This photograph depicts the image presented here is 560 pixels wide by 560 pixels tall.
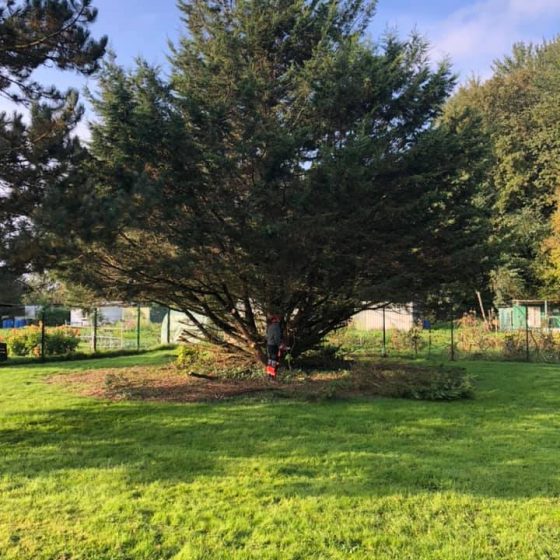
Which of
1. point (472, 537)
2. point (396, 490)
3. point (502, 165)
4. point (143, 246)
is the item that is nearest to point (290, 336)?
point (143, 246)

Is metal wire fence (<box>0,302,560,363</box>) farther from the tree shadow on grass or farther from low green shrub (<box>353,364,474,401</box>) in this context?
the tree shadow on grass

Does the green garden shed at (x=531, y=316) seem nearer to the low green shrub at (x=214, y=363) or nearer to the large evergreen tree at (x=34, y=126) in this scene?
the low green shrub at (x=214, y=363)

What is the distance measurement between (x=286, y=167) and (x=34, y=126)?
398 cm

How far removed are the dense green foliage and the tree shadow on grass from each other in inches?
1028

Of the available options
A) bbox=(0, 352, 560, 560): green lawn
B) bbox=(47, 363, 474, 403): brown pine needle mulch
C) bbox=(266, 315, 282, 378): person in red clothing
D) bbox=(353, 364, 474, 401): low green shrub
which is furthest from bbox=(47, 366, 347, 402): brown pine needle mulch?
bbox=(0, 352, 560, 560): green lawn

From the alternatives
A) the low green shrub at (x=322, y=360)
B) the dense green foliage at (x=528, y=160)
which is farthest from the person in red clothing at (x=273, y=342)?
the dense green foliage at (x=528, y=160)

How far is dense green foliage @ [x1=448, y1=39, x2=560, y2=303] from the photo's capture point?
32.4 m

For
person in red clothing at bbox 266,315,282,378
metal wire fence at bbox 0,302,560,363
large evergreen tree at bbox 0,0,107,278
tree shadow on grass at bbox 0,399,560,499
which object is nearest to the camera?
tree shadow on grass at bbox 0,399,560,499

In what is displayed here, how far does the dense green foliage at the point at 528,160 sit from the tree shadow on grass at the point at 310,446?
26119 millimetres

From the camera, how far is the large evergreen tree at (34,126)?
608cm

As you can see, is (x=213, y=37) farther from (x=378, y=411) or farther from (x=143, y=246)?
(x=378, y=411)

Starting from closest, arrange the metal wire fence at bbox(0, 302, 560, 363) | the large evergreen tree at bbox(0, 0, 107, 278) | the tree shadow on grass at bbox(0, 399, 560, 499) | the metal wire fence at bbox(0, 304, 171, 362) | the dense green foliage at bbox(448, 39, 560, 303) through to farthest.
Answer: the tree shadow on grass at bbox(0, 399, 560, 499) < the large evergreen tree at bbox(0, 0, 107, 278) < the metal wire fence at bbox(0, 302, 560, 363) < the metal wire fence at bbox(0, 304, 171, 362) < the dense green foliage at bbox(448, 39, 560, 303)

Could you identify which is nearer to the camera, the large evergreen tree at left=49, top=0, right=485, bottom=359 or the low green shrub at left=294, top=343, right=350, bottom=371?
the large evergreen tree at left=49, top=0, right=485, bottom=359

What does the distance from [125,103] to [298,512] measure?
23.8 feet
